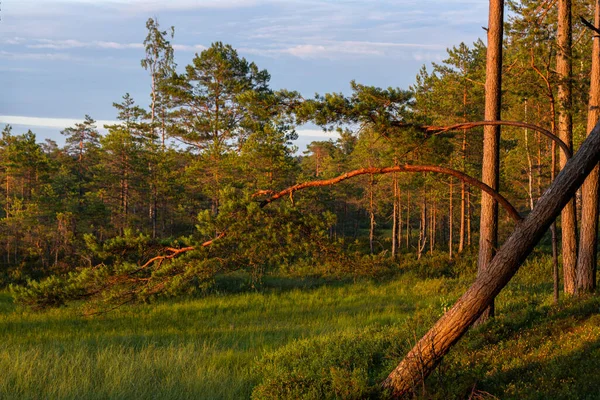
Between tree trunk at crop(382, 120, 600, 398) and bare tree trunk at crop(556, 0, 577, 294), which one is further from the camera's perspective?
bare tree trunk at crop(556, 0, 577, 294)

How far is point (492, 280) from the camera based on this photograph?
5.75 metres

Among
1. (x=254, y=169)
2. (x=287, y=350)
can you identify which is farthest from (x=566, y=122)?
(x=254, y=169)

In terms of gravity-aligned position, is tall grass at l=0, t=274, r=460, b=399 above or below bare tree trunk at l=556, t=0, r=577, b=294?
below

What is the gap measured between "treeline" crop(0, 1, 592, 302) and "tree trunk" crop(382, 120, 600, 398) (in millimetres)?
2757

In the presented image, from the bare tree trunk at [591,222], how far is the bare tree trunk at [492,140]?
10.5 ft

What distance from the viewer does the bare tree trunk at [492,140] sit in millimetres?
9195

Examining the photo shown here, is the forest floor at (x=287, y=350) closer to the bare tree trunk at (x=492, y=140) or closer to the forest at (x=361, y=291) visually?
the forest at (x=361, y=291)

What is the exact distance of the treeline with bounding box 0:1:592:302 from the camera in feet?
27.6

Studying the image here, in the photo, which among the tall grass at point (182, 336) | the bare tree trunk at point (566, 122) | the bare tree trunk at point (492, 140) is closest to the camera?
the tall grass at point (182, 336)

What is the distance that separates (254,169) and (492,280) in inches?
890

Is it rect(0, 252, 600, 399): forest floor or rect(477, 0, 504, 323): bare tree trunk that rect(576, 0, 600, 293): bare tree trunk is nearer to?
rect(0, 252, 600, 399): forest floor

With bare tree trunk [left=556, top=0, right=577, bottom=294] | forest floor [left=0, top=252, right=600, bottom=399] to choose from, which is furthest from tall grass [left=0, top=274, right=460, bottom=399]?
bare tree trunk [left=556, top=0, right=577, bottom=294]

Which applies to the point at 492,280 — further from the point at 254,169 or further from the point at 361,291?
the point at 254,169

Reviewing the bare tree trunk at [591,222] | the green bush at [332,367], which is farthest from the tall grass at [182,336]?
the bare tree trunk at [591,222]
